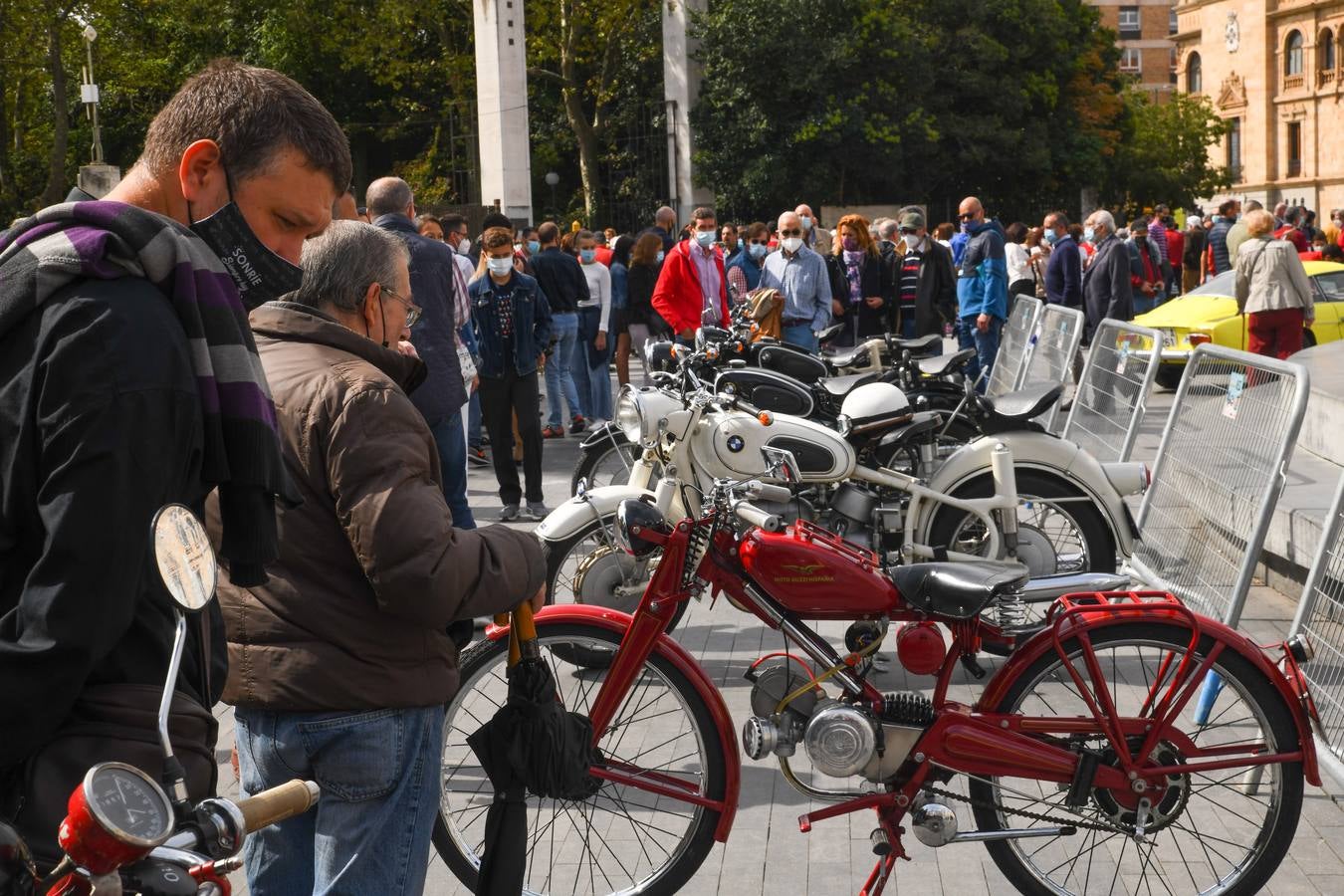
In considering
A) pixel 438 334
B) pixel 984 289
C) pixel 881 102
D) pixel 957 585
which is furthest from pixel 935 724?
pixel 881 102

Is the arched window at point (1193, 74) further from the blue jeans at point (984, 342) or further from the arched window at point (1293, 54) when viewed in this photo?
the blue jeans at point (984, 342)

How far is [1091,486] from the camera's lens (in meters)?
6.95

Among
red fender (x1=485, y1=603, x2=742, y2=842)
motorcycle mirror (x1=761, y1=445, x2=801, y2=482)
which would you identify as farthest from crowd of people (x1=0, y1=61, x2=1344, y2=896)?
motorcycle mirror (x1=761, y1=445, x2=801, y2=482)

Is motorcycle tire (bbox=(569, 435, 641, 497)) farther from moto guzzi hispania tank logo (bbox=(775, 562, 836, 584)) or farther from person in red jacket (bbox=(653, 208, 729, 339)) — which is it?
Result: person in red jacket (bbox=(653, 208, 729, 339))

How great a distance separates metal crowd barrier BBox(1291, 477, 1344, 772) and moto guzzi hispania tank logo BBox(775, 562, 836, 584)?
144 cm

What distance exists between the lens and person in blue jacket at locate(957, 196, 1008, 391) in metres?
14.6

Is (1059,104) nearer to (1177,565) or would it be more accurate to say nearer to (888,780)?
(1177,565)

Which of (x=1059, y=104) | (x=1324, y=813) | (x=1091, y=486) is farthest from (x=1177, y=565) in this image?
(x=1059, y=104)

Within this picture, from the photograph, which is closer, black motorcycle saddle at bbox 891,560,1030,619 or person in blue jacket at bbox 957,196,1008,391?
black motorcycle saddle at bbox 891,560,1030,619

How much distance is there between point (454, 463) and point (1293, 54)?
91714 millimetres

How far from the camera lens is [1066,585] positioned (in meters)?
4.25

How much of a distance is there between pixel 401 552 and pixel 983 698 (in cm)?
175

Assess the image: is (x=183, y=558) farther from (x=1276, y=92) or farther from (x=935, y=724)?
(x=1276, y=92)

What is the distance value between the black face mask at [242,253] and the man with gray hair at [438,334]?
5.29m
